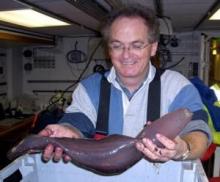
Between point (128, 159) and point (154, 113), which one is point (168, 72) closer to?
point (154, 113)

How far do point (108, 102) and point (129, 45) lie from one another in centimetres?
27

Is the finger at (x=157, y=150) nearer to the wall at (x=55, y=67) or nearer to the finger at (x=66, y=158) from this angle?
the finger at (x=66, y=158)

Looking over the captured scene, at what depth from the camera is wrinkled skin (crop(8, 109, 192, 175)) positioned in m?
0.86

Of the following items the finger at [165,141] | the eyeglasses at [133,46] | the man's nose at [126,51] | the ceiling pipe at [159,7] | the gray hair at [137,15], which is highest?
the ceiling pipe at [159,7]

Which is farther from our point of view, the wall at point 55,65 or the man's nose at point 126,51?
the wall at point 55,65

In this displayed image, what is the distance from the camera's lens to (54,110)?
3.21 metres

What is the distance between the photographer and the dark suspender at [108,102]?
1253mm

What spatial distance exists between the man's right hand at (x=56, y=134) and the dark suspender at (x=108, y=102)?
0.39 ft

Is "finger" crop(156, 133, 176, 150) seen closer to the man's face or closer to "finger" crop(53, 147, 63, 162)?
"finger" crop(53, 147, 63, 162)

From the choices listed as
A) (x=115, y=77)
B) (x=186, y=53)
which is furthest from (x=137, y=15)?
(x=186, y=53)

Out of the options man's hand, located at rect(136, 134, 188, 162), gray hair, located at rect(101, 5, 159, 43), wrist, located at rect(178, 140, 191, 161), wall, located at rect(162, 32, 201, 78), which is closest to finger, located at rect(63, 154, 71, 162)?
man's hand, located at rect(136, 134, 188, 162)

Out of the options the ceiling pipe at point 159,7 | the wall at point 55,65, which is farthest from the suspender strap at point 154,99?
the wall at point 55,65

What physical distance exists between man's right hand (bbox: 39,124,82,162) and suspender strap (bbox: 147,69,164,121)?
0.31 m

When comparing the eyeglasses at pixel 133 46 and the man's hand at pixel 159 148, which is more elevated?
the eyeglasses at pixel 133 46
